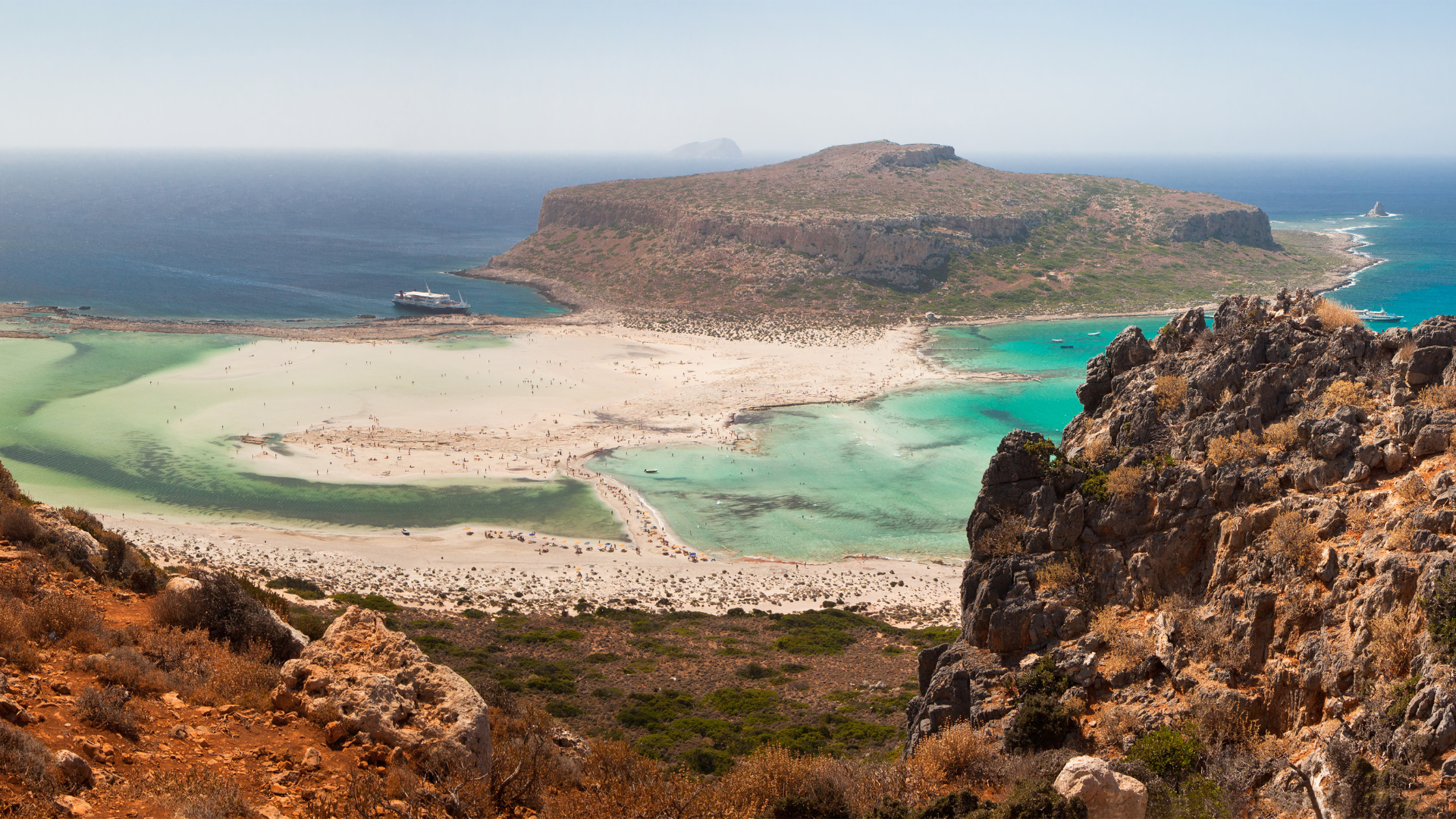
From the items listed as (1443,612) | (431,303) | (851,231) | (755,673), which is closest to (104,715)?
(1443,612)

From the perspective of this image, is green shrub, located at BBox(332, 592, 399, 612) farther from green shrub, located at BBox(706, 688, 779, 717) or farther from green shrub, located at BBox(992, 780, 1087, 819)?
green shrub, located at BBox(992, 780, 1087, 819)

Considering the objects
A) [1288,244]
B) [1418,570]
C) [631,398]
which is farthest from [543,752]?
[1288,244]

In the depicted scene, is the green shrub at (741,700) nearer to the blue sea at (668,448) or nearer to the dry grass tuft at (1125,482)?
the dry grass tuft at (1125,482)

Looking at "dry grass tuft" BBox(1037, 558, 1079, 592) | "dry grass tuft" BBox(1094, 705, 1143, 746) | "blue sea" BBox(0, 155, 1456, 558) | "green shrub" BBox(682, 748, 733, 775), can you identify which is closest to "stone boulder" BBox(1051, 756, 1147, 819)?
"dry grass tuft" BBox(1094, 705, 1143, 746)

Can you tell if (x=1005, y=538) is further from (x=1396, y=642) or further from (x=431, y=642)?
(x=431, y=642)

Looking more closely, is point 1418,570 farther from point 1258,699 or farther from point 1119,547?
point 1119,547

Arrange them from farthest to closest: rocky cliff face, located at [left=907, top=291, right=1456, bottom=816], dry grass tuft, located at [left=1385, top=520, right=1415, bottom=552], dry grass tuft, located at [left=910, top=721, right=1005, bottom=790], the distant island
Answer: the distant island → dry grass tuft, located at [left=910, top=721, right=1005, bottom=790] → dry grass tuft, located at [left=1385, top=520, right=1415, bottom=552] → rocky cliff face, located at [left=907, top=291, right=1456, bottom=816]
